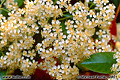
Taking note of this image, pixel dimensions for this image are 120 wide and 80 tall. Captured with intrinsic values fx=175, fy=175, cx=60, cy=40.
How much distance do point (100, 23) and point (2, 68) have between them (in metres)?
0.37

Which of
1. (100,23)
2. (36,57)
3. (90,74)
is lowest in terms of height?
(90,74)

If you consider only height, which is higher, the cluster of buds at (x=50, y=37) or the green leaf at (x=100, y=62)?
the cluster of buds at (x=50, y=37)

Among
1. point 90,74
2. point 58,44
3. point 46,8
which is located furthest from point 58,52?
point 90,74

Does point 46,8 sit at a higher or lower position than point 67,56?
higher

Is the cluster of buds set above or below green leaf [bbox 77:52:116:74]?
above

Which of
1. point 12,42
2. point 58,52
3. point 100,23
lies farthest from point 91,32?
point 12,42

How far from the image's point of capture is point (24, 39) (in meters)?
0.56

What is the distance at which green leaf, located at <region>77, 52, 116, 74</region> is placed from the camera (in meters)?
0.56

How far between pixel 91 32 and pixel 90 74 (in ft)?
0.80

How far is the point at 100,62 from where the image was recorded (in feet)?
1.88

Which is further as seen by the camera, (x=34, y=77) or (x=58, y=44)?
(x=34, y=77)

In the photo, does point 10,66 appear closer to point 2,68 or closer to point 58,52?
point 2,68

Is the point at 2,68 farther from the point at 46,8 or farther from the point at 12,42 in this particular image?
the point at 46,8

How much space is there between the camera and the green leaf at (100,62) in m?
0.56
